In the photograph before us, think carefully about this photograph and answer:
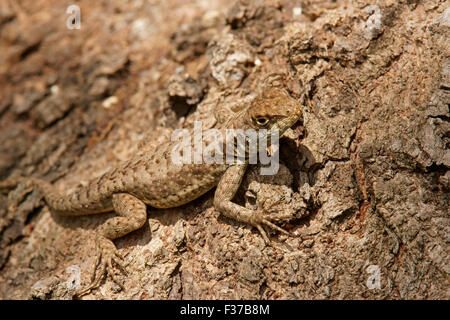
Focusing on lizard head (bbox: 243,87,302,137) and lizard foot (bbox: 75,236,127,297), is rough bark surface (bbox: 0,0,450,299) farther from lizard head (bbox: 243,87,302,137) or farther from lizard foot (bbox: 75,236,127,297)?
lizard head (bbox: 243,87,302,137)

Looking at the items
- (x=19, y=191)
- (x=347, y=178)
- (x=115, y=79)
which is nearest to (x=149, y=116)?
(x=115, y=79)

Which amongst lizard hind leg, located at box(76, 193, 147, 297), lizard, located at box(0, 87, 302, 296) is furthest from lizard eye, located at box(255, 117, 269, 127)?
lizard hind leg, located at box(76, 193, 147, 297)

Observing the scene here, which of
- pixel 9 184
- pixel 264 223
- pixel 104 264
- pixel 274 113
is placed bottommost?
pixel 9 184

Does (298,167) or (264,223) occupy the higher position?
(298,167)

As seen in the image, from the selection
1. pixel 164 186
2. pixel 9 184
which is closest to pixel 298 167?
pixel 164 186

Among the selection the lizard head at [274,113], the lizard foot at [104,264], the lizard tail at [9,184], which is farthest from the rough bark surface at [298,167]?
the lizard head at [274,113]

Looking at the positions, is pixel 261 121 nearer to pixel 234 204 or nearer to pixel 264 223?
pixel 234 204

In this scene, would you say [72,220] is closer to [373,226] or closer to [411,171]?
[373,226]

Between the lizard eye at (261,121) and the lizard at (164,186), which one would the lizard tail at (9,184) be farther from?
the lizard eye at (261,121)
